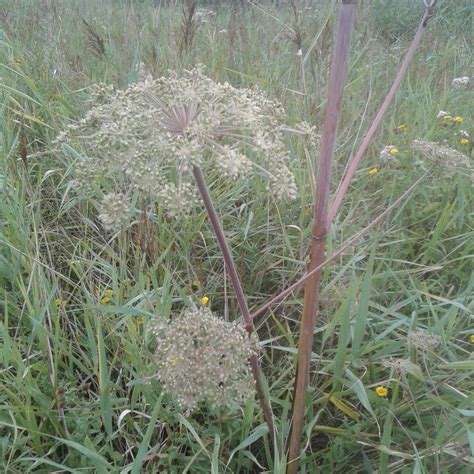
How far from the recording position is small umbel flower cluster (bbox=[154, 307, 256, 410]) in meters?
1.01

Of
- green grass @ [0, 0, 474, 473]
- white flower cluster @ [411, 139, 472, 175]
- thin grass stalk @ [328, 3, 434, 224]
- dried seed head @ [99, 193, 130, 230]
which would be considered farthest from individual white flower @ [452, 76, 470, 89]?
dried seed head @ [99, 193, 130, 230]

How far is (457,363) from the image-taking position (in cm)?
134

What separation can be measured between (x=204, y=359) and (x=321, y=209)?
14.5 inches

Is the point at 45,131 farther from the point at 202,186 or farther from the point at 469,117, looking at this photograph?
the point at 469,117

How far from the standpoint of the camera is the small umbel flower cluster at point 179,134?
0.95 metres

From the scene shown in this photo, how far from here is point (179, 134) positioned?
3.18 feet

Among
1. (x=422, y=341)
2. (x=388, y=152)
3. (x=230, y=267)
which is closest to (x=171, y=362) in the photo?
(x=230, y=267)

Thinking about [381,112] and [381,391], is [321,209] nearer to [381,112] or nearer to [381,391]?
[381,112]

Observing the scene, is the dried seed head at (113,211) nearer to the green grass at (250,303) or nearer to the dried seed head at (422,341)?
the green grass at (250,303)

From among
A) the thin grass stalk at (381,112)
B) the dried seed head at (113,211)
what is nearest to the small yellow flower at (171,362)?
the dried seed head at (113,211)

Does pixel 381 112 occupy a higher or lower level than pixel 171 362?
higher

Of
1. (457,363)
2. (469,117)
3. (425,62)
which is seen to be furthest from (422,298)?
(425,62)

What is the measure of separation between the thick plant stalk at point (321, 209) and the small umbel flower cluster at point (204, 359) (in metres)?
0.15

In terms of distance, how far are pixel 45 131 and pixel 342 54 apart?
2025 millimetres
